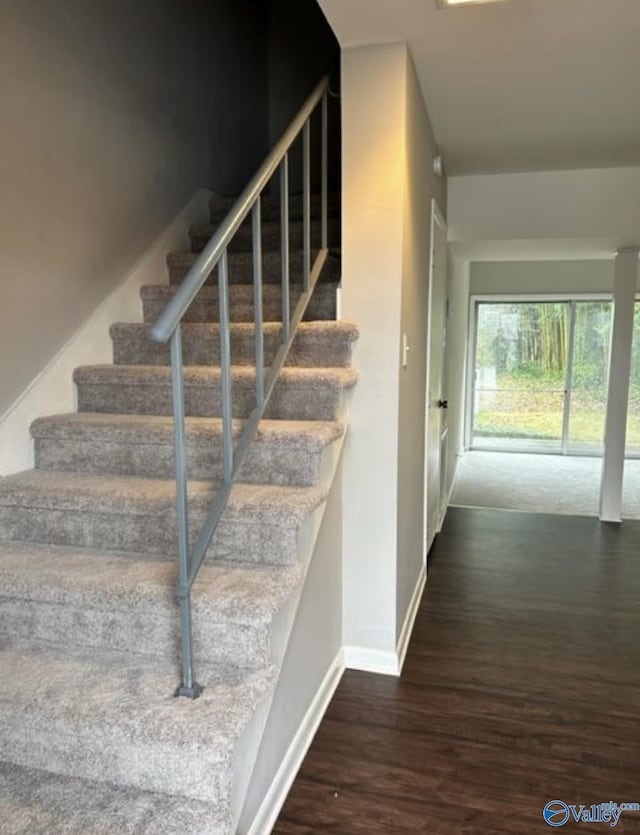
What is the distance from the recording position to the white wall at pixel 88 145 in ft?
6.70

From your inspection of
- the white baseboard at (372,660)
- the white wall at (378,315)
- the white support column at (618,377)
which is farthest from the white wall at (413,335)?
the white support column at (618,377)

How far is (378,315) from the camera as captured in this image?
2244mm

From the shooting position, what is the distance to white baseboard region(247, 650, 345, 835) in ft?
5.27

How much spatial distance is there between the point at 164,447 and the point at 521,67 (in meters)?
1.97

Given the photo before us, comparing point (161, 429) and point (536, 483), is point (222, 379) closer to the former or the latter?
point (161, 429)

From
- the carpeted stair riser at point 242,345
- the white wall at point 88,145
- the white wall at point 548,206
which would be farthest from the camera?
the white wall at point 548,206

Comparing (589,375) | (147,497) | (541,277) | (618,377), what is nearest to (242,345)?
(147,497)

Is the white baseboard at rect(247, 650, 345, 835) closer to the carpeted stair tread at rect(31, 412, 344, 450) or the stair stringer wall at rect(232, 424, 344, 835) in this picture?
the stair stringer wall at rect(232, 424, 344, 835)

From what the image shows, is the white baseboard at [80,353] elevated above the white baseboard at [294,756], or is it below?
above

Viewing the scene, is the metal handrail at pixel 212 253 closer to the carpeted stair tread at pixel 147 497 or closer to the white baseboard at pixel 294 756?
the carpeted stair tread at pixel 147 497

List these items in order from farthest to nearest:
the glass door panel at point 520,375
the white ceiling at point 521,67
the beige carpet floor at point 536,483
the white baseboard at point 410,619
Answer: the glass door panel at point 520,375
the beige carpet floor at point 536,483
the white baseboard at point 410,619
the white ceiling at point 521,67

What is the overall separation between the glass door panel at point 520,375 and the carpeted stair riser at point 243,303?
504 centimetres

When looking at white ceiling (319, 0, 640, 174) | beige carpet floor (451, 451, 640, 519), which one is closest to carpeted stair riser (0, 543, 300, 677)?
white ceiling (319, 0, 640, 174)

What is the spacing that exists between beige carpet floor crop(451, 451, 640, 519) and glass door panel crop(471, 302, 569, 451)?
1.10 feet
